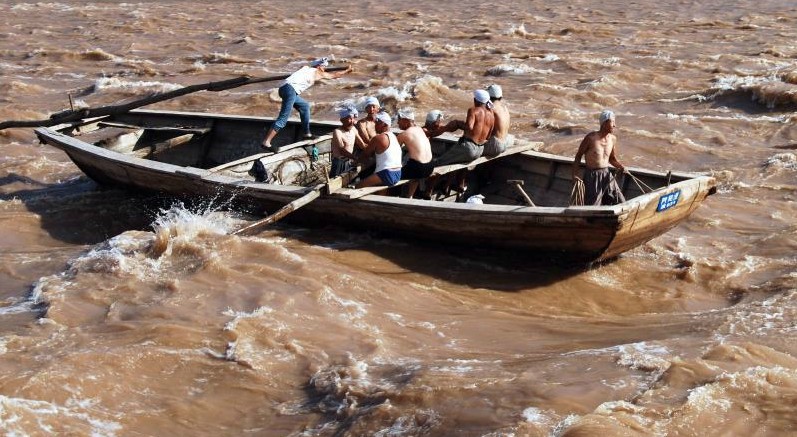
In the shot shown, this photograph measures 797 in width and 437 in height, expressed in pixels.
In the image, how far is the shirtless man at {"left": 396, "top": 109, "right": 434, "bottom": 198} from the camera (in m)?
9.73

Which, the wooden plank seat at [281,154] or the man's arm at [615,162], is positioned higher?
the man's arm at [615,162]

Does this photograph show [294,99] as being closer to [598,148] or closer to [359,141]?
[359,141]

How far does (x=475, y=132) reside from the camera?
10078mm

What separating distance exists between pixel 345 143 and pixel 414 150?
1050 millimetres

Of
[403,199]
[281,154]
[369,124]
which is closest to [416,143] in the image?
[403,199]

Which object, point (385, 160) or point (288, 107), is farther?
point (288, 107)

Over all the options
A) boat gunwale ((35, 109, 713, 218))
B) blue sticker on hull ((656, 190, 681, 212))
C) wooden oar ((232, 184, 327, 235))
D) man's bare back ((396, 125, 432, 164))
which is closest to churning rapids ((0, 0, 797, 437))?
wooden oar ((232, 184, 327, 235))

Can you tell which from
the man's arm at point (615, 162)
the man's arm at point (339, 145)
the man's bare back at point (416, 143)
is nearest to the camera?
the man's arm at point (615, 162)

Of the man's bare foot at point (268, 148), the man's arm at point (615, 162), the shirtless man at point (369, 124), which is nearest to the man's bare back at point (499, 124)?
the man's arm at point (615, 162)

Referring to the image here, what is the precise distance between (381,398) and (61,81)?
15717 millimetres

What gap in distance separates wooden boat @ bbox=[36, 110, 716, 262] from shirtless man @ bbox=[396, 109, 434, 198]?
0.65ft

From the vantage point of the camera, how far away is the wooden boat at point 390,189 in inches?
340

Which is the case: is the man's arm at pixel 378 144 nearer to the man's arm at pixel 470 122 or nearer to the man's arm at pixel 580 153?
the man's arm at pixel 470 122

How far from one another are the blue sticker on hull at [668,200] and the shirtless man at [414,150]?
2357 millimetres
